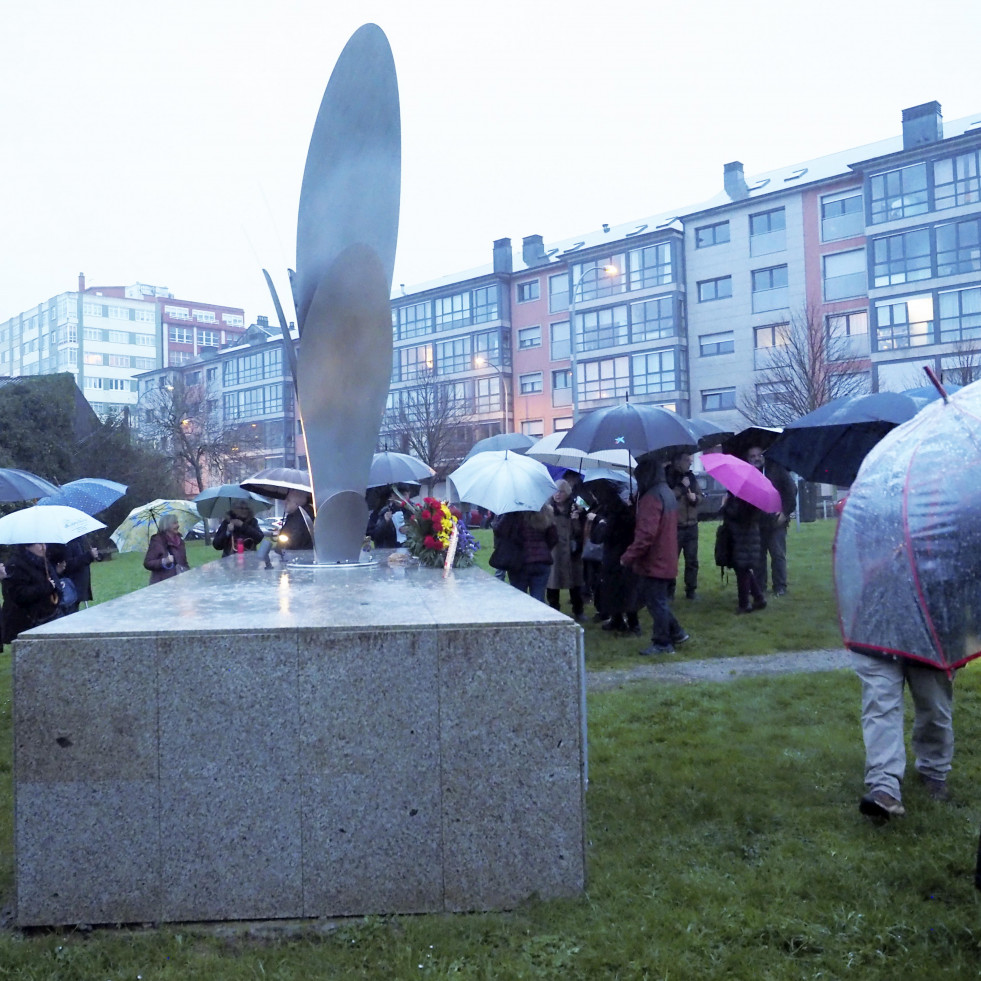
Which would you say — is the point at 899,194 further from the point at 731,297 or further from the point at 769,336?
the point at 731,297

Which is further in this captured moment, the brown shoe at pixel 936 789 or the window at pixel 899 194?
the window at pixel 899 194

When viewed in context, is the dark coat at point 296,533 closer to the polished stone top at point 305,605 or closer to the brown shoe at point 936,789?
the polished stone top at point 305,605

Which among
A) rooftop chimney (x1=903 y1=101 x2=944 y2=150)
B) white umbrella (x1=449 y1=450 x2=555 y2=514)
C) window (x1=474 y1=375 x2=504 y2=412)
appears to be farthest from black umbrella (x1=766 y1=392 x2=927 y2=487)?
window (x1=474 y1=375 x2=504 y2=412)

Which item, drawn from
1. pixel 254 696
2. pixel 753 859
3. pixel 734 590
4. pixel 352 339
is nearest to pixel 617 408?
pixel 352 339

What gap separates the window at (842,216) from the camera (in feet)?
136

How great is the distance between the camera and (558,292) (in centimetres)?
Answer: 5375

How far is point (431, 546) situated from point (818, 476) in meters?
3.83

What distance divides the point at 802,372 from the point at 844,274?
799cm

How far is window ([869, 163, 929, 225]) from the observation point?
3866 centimetres

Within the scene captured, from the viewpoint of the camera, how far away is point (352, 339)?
920cm

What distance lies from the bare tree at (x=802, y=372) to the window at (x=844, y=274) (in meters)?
1.29

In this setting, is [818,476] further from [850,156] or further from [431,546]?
[850,156]

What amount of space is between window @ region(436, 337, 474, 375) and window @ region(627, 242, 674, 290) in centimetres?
1192

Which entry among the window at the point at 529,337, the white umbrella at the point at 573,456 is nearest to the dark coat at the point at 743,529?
the white umbrella at the point at 573,456
